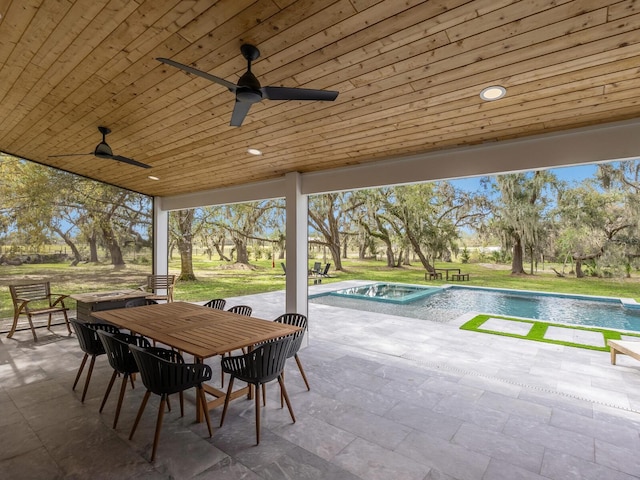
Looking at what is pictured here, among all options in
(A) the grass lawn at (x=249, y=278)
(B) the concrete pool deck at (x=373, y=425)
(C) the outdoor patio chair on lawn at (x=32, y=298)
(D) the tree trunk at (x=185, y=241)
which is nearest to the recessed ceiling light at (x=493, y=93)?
(B) the concrete pool deck at (x=373, y=425)

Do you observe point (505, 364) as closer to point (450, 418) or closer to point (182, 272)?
point (450, 418)

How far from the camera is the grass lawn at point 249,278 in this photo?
6.81 m

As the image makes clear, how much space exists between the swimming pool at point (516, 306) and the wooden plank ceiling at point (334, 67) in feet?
16.4

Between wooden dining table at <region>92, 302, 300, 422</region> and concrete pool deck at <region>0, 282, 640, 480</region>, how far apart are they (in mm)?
515

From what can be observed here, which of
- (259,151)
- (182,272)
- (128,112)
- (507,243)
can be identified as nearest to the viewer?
(128,112)

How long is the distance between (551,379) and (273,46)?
4.14 meters

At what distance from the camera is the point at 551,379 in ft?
11.0

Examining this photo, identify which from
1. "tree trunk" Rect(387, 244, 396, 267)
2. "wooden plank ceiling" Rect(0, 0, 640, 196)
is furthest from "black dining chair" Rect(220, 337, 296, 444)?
"tree trunk" Rect(387, 244, 396, 267)

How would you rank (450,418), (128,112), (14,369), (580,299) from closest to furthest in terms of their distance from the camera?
(450,418)
(128,112)
(14,369)
(580,299)

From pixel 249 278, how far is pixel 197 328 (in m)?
11.1

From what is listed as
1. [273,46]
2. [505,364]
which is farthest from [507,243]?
[273,46]

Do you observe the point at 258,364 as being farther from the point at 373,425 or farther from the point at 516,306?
the point at 516,306

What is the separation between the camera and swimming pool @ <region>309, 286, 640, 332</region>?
7.36 metres

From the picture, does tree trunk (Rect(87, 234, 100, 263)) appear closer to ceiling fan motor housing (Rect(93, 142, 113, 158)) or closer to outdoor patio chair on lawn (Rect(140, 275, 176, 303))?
outdoor patio chair on lawn (Rect(140, 275, 176, 303))
